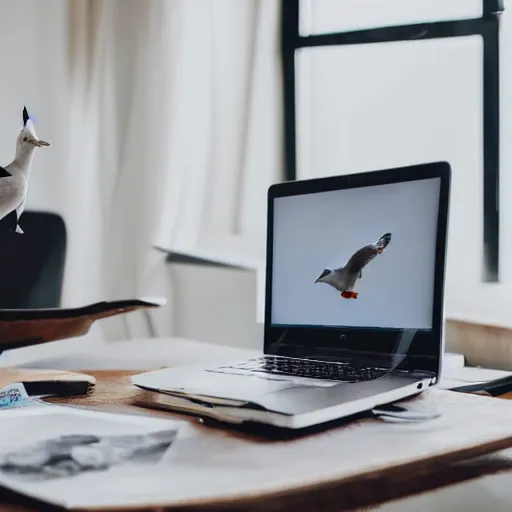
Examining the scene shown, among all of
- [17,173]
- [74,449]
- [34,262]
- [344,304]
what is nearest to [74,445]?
[74,449]

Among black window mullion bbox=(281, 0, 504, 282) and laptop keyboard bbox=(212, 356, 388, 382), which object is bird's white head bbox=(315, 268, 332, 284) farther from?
black window mullion bbox=(281, 0, 504, 282)

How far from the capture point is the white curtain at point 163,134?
2014 mm

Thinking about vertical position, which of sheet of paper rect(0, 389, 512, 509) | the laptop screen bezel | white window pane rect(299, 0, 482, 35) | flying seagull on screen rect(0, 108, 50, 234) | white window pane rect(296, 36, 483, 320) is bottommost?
sheet of paper rect(0, 389, 512, 509)

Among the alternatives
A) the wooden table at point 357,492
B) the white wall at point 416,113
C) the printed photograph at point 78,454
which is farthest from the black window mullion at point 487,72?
the printed photograph at point 78,454

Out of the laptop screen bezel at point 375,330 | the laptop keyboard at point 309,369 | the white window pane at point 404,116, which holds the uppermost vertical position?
the white window pane at point 404,116

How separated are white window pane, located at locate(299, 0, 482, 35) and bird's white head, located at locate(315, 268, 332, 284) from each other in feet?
3.26

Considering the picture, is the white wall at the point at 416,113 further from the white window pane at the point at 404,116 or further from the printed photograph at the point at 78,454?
the printed photograph at the point at 78,454

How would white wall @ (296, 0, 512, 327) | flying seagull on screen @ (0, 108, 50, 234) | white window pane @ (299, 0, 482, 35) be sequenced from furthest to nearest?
white window pane @ (299, 0, 482, 35), white wall @ (296, 0, 512, 327), flying seagull on screen @ (0, 108, 50, 234)

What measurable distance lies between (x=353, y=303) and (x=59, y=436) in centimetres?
46

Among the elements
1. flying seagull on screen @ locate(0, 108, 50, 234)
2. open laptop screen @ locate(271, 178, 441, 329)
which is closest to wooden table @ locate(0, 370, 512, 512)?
open laptop screen @ locate(271, 178, 441, 329)

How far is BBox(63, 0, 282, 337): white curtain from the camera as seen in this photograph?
2014mm

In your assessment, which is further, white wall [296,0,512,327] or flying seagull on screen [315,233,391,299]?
white wall [296,0,512,327]

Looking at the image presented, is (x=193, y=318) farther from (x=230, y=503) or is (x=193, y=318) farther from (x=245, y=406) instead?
(x=230, y=503)

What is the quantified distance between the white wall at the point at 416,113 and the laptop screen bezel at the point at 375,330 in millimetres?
519
